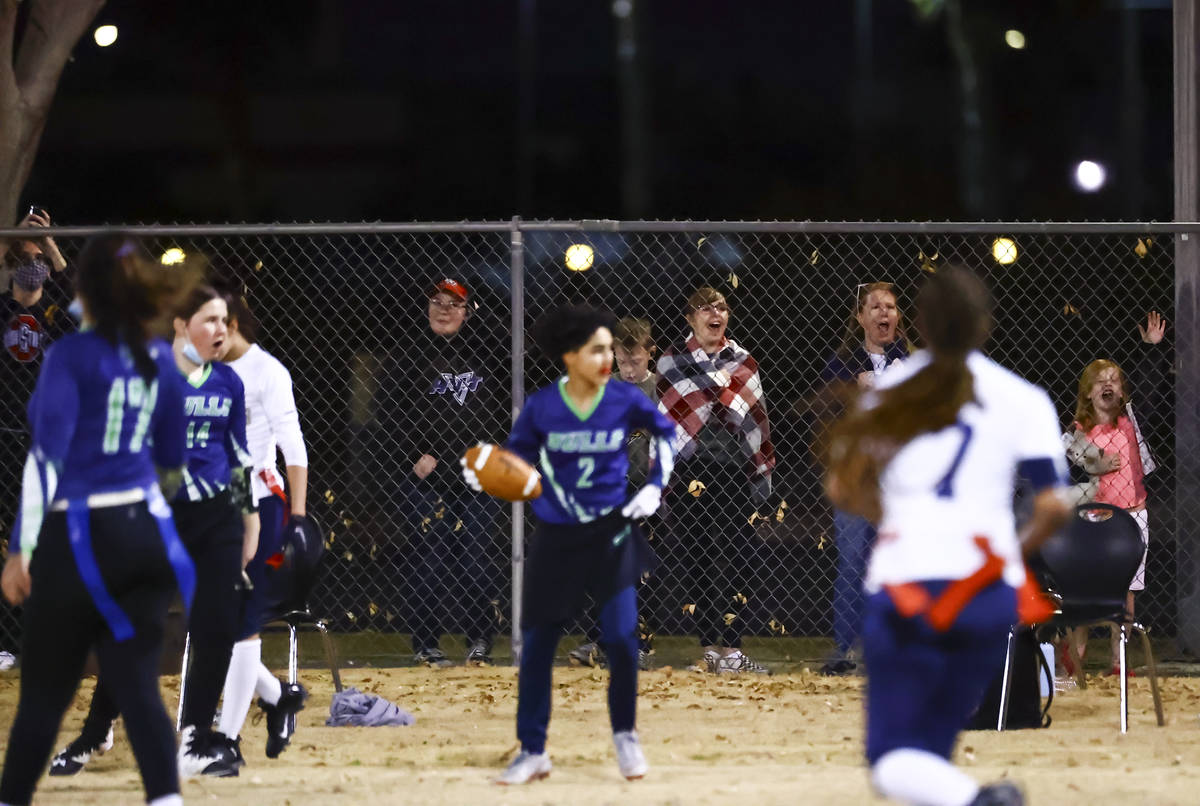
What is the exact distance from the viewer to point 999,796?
3459 mm

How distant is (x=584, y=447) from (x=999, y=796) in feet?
8.45

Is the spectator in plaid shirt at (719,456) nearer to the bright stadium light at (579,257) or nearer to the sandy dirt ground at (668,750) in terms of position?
the sandy dirt ground at (668,750)

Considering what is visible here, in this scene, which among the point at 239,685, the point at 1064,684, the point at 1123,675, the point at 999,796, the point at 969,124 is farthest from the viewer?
the point at 969,124

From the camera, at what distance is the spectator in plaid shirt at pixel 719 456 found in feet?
27.2

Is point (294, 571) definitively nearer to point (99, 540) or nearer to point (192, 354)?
point (192, 354)

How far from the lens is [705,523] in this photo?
8.57 meters

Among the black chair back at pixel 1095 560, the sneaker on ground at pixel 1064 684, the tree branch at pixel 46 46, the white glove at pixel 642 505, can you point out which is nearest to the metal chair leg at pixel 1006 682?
the black chair back at pixel 1095 560

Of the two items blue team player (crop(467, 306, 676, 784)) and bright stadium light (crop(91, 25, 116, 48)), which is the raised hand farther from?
bright stadium light (crop(91, 25, 116, 48))

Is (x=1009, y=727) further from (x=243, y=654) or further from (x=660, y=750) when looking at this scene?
(x=243, y=654)

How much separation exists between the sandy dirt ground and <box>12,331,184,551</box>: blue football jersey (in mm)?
1604

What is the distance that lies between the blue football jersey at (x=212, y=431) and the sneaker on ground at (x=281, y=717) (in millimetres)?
995

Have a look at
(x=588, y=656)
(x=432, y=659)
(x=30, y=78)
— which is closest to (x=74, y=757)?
(x=432, y=659)

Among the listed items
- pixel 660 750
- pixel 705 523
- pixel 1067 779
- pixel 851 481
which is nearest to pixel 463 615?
pixel 705 523

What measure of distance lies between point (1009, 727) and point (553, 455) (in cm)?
241
